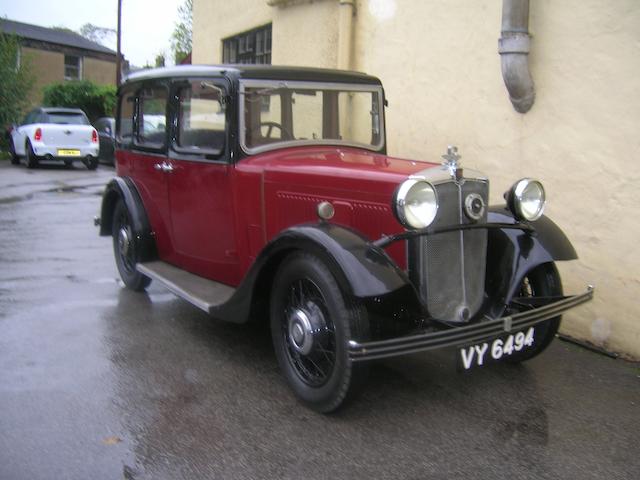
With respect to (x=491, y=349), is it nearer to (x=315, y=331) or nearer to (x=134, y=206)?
(x=315, y=331)

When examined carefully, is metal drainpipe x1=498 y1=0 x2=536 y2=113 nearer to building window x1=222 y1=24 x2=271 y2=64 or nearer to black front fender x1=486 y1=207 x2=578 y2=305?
black front fender x1=486 y1=207 x2=578 y2=305

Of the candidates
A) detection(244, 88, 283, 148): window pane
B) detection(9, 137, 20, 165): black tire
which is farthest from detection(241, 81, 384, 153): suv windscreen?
detection(9, 137, 20, 165): black tire

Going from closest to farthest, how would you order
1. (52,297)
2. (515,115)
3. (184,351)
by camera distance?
1. (184,351)
2. (515,115)
3. (52,297)

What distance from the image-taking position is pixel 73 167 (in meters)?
17.7

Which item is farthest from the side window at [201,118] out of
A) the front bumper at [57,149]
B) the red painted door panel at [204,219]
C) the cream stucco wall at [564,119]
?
the front bumper at [57,149]

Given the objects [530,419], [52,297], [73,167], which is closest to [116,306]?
[52,297]

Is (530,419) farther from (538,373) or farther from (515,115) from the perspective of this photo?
(515,115)

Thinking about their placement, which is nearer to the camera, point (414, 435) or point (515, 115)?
point (414, 435)

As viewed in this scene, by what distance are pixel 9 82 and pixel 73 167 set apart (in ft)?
18.2

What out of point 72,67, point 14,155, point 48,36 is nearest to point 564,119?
point 14,155

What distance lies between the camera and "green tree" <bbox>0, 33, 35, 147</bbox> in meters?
20.7

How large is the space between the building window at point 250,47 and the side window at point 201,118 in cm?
485

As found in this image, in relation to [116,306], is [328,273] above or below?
above

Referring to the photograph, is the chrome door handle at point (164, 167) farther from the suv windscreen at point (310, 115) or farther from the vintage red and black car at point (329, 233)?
the suv windscreen at point (310, 115)
